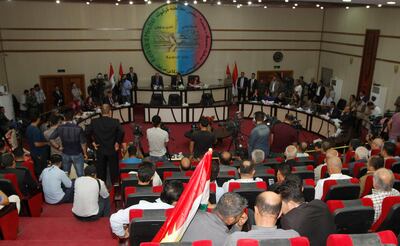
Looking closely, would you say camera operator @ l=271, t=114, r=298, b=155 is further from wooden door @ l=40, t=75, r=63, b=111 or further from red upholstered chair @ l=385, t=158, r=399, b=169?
wooden door @ l=40, t=75, r=63, b=111

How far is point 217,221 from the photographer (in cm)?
253

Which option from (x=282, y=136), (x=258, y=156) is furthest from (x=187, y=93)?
(x=258, y=156)

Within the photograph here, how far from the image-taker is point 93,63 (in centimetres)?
1325

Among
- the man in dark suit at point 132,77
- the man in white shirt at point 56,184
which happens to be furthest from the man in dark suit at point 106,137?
the man in dark suit at point 132,77

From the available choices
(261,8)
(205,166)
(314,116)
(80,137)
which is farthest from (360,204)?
(261,8)

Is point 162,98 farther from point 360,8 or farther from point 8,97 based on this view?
point 360,8

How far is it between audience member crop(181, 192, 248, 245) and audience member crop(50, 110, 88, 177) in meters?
3.73

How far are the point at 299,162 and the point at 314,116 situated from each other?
5656 mm

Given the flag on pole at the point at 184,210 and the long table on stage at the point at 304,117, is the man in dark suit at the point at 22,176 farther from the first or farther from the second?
the long table on stage at the point at 304,117

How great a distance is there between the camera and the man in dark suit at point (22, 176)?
444 centimetres

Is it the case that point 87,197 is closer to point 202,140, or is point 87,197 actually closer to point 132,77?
point 202,140

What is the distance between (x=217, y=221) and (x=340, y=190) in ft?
5.96

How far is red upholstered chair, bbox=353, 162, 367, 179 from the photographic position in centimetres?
477

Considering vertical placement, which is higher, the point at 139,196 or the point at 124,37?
the point at 124,37
